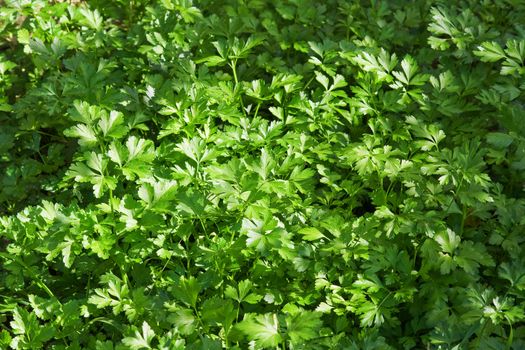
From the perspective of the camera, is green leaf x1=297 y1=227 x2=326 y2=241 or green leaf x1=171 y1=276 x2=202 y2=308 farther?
green leaf x1=297 y1=227 x2=326 y2=241

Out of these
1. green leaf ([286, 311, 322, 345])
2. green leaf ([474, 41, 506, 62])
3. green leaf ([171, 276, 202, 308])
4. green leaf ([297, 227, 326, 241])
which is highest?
green leaf ([474, 41, 506, 62])

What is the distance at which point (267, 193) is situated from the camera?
263cm

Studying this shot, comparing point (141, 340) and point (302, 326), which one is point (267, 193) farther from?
point (141, 340)

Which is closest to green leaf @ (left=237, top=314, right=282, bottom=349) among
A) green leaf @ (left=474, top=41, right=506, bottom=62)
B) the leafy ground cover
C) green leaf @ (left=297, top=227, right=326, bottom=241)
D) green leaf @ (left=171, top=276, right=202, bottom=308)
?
the leafy ground cover

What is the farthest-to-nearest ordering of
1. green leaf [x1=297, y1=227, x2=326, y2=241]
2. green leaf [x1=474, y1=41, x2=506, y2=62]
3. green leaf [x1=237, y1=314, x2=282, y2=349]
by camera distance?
green leaf [x1=474, y1=41, x2=506, y2=62]
green leaf [x1=297, y1=227, x2=326, y2=241]
green leaf [x1=237, y1=314, x2=282, y2=349]

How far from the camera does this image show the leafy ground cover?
97.2 inches

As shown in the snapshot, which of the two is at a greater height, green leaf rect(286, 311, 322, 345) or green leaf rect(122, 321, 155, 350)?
green leaf rect(286, 311, 322, 345)

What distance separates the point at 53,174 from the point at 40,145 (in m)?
0.29

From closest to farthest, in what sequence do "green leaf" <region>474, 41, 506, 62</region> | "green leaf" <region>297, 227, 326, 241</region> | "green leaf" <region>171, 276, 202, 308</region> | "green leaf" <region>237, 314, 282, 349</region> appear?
"green leaf" <region>237, 314, 282, 349</region> → "green leaf" <region>171, 276, 202, 308</region> → "green leaf" <region>297, 227, 326, 241</region> → "green leaf" <region>474, 41, 506, 62</region>

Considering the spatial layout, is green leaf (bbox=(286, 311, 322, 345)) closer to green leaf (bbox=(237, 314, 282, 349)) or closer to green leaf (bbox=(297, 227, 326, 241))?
green leaf (bbox=(237, 314, 282, 349))

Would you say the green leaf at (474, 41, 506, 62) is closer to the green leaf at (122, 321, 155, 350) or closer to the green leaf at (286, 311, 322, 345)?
the green leaf at (286, 311, 322, 345)

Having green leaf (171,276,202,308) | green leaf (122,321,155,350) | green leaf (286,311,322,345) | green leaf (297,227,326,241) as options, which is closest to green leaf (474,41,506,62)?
green leaf (297,227,326,241)

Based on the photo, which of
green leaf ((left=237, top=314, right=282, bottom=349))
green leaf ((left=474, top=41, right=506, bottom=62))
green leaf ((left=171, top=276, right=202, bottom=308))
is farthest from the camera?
green leaf ((left=474, top=41, right=506, bottom=62))

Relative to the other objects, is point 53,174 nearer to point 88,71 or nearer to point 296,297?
point 88,71
